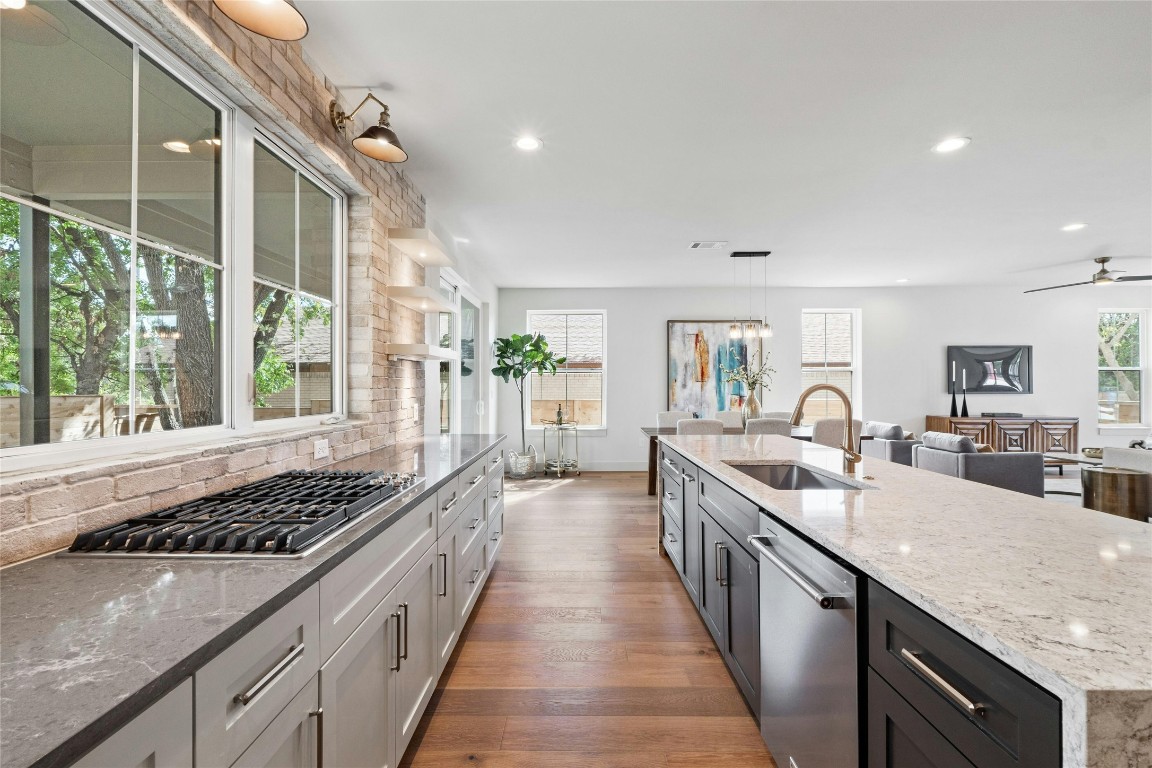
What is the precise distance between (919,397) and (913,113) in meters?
5.97

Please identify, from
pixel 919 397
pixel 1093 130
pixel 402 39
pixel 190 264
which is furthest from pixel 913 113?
pixel 919 397

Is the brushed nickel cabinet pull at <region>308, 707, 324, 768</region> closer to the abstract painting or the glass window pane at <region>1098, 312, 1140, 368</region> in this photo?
the abstract painting

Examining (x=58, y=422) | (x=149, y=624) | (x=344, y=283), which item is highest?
(x=344, y=283)

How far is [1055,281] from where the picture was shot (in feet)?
21.5

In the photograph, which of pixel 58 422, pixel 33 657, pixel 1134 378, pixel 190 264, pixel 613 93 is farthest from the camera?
pixel 1134 378

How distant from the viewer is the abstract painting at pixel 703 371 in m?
7.20

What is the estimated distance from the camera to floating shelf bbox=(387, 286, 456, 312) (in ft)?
9.66

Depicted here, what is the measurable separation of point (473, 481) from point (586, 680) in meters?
1.04

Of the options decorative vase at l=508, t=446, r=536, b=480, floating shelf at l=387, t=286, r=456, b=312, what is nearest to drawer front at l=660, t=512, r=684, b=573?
floating shelf at l=387, t=286, r=456, b=312

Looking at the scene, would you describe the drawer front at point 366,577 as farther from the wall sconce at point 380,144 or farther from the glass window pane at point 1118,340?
the glass window pane at point 1118,340

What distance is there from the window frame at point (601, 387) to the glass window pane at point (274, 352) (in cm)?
516

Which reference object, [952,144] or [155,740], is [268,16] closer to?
[155,740]

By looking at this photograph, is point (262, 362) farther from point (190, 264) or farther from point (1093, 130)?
point (1093, 130)

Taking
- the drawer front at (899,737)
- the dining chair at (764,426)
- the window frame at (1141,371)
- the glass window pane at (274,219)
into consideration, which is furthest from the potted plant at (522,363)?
the window frame at (1141,371)
